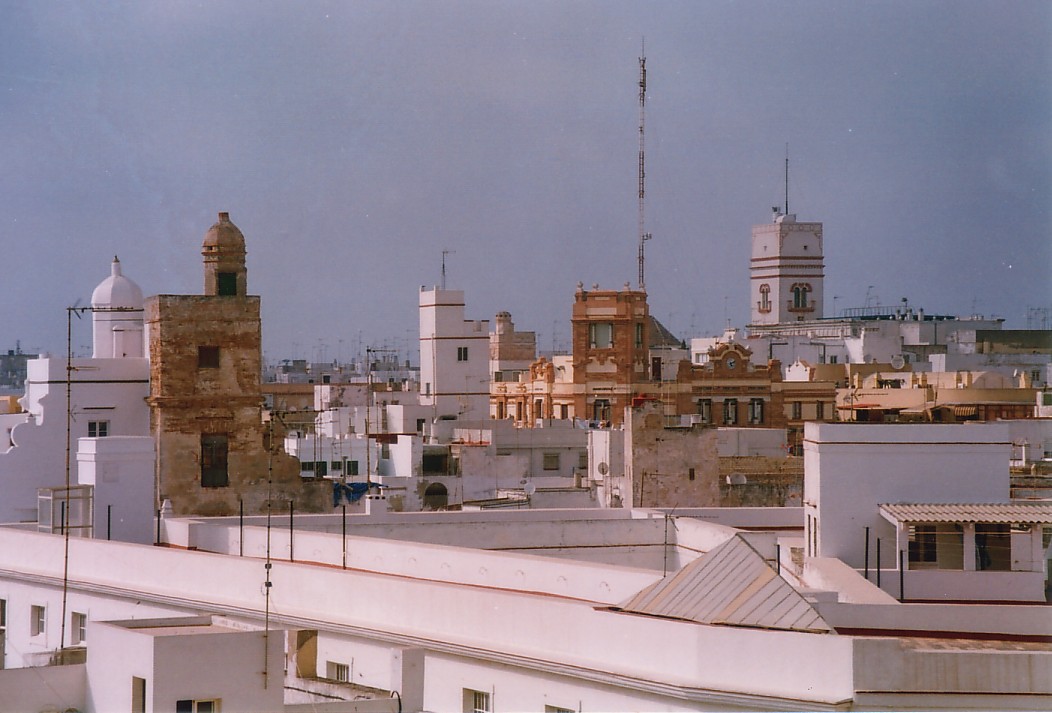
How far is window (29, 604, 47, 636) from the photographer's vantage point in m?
18.9

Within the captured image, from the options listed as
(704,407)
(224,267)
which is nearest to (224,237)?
(224,267)

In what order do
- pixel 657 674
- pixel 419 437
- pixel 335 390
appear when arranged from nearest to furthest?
pixel 657 674, pixel 419 437, pixel 335 390

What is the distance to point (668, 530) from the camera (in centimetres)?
2047

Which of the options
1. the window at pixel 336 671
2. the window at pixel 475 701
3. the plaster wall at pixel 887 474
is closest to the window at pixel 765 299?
the plaster wall at pixel 887 474

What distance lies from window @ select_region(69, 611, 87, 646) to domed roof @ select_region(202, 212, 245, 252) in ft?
27.2

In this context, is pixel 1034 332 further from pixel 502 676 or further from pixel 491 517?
pixel 502 676

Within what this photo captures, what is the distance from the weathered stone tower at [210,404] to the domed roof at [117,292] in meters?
3.34

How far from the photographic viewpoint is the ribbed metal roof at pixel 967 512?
16.5m

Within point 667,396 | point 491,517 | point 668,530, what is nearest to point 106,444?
point 491,517

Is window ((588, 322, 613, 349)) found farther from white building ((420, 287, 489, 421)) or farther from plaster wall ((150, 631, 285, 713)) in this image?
plaster wall ((150, 631, 285, 713))

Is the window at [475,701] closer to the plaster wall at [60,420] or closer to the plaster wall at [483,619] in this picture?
the plaster wall at [483,619]

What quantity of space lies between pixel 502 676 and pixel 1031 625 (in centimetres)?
379

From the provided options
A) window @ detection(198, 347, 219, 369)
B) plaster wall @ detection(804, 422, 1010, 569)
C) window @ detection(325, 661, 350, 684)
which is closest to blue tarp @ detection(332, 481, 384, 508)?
window @ detection(198, 347, 219, 369)

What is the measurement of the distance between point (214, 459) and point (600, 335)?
22.3 m
